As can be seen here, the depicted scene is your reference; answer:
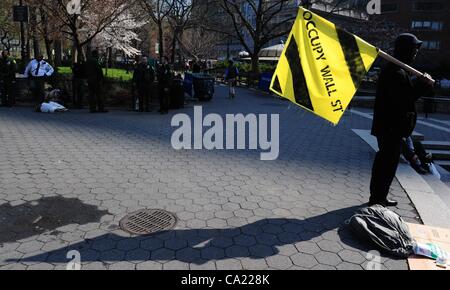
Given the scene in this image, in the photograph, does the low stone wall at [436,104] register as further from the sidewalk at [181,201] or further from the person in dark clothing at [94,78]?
the person in dark clothing at [94,78]

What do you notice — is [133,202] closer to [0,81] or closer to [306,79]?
[306,79]

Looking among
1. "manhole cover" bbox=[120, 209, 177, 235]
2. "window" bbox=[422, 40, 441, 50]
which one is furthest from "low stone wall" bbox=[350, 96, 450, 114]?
"window" bbox=[422, 40, 441, 50]

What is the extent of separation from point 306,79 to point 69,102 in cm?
1174

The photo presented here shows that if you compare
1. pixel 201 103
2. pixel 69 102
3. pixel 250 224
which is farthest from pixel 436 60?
pixel 250 224

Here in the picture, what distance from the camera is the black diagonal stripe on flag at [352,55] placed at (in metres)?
4.52

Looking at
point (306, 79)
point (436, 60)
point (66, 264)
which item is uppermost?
point (436, 60)

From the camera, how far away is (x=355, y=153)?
8.39 metres

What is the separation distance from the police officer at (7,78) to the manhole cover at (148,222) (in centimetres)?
1127

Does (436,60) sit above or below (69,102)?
above

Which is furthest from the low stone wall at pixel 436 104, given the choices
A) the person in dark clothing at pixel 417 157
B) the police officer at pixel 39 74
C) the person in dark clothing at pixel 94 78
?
the police officer at pixel 39 74

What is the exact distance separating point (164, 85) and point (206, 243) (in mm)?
9577

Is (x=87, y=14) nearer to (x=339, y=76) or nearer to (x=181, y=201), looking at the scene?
(x=181, y=201)

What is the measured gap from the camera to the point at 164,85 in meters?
13.0

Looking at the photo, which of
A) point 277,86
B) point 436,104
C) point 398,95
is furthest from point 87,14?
point 398,95
